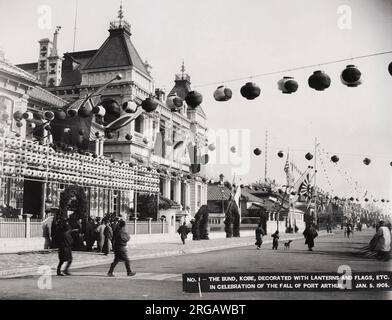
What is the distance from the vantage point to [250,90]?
12.9m

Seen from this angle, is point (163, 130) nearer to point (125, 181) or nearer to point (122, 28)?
point (122, 28)

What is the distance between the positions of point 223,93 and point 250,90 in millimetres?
997

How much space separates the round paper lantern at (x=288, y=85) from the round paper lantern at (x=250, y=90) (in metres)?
0.63

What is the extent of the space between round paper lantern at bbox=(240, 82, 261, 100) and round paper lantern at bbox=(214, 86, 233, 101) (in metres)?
0.75

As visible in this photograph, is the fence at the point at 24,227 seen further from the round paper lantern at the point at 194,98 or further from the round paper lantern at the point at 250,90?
the round paper lantern at the point at 250,90

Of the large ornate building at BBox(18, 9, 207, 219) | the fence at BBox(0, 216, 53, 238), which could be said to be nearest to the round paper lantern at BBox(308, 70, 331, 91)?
the fence at BBox(0, 216, 53, 238)

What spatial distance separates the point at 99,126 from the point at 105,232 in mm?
15551

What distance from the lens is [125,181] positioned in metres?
29.0

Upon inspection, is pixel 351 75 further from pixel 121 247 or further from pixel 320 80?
pixel 121 247

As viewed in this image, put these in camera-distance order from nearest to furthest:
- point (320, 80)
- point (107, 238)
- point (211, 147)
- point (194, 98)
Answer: point (320, 80)
point (194, 98)
point (107, 238)
point (211, 147)

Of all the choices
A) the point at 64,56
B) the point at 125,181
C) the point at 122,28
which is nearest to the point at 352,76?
the point at 125,181

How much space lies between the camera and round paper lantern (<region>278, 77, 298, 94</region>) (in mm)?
12719

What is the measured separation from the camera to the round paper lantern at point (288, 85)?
501 inches

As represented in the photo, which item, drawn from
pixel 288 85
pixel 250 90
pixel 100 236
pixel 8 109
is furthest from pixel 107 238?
pixel 288 85
